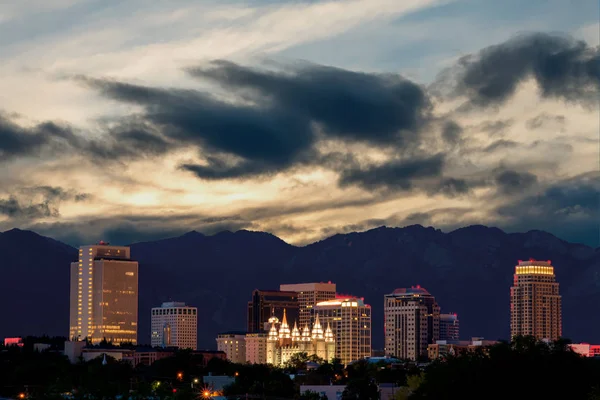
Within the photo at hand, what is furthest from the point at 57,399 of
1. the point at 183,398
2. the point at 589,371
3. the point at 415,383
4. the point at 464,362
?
the point at 589,371

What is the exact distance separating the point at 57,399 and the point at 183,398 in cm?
2225

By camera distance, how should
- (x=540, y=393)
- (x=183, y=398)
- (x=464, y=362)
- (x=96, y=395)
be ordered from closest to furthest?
(x=540, y=393), (x=464, y=362), (x=183, y=398), (x=96, y=395)

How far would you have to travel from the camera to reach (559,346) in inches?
5369

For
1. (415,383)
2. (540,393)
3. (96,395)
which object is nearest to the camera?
(540,393)

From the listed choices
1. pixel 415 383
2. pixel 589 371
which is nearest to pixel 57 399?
pixel 415 383

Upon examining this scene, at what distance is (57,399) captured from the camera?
16875 centimetres

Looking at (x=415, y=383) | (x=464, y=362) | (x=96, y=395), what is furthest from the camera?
(x=96, y=395)

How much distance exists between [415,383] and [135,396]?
48742mm

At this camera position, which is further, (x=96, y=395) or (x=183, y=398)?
(x=96, y=395)

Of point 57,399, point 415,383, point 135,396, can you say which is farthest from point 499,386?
point 135,396

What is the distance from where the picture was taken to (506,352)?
13375cm

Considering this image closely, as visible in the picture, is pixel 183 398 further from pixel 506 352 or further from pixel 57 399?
pixel 506 352

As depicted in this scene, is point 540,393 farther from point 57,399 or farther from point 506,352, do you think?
point 57,399

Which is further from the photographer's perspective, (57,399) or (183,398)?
(183,398)
